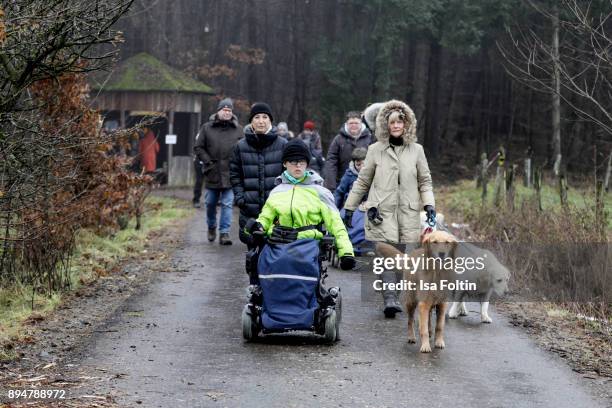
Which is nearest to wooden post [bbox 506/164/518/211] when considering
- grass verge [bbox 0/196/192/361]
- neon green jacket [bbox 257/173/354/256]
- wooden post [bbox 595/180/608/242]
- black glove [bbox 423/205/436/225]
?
wooden post [bbox 595/180/608/242]

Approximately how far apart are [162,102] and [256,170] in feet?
71.8

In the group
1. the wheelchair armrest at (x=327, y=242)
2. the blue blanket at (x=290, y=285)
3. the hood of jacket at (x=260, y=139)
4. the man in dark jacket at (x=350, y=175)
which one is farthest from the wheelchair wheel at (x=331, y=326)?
the man in dark jacket at (x=350, y=175)

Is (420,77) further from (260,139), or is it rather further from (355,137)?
(260,139)

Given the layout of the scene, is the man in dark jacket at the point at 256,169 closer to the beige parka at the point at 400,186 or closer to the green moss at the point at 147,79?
the beige parka at the point at 400,186

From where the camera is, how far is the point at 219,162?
55.3 ft

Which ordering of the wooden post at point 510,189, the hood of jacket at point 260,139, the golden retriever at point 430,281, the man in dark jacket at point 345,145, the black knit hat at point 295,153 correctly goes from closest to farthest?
the golden retriever at point 430,281, the black knit hat at point 295,153, the hood of jacket at point 260,139, the man in dark jacket at point 345,145, the wooden post at point 510,189

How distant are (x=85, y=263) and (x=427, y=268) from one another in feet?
20.8

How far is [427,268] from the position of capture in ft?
29.5

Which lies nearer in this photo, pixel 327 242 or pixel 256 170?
pixel 327 242

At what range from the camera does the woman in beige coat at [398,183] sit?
10.2 m

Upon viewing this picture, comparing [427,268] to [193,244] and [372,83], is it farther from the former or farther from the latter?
[372,83]

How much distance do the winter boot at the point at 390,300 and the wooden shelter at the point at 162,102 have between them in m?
22.0

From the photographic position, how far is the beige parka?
33.3ft

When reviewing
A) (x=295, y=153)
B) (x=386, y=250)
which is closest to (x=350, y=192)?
(x=386, y=250)
